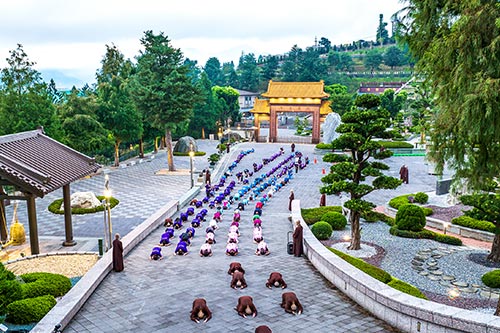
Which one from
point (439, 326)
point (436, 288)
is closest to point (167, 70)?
point (436, 288)

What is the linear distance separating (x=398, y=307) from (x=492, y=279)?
6038 millimetres

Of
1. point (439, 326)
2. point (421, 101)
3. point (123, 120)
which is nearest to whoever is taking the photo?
point (439, 326)

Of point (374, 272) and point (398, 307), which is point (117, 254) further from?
point (398, 307)

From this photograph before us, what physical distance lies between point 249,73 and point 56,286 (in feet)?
346

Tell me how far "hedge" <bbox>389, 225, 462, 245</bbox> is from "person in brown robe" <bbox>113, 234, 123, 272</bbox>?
12184 millimetres

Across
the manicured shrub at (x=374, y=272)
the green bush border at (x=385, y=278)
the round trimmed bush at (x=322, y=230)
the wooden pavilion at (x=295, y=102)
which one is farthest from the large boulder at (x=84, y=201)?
the wooden pavilion at (x=295, y=102)

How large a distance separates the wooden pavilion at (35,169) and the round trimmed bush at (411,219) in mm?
14841

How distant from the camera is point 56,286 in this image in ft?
46.1

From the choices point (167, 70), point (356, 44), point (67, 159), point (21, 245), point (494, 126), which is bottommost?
point (21, 245)

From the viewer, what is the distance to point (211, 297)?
1273 cm

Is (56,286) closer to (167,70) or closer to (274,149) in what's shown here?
(167,70)

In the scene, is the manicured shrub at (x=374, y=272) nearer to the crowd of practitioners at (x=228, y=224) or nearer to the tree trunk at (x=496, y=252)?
the crowd of practitioners at (x=228, y=224)

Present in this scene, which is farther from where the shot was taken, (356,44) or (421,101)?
(356,44)

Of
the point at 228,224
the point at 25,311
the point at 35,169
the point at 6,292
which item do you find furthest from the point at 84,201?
the point at 6,292
